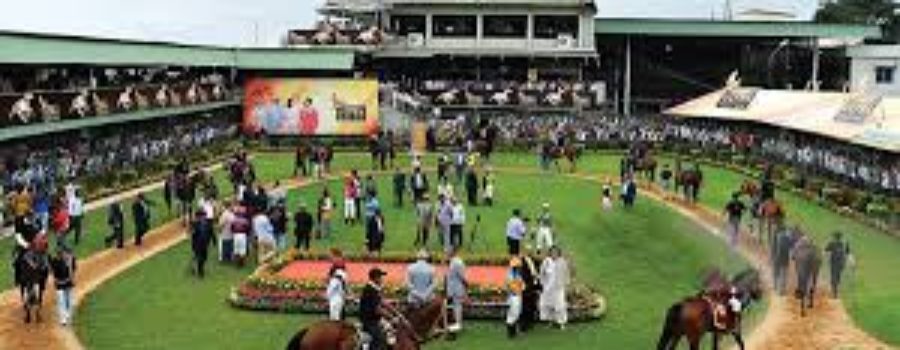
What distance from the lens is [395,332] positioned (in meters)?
17.9

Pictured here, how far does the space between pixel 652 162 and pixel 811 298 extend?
72.5 feet

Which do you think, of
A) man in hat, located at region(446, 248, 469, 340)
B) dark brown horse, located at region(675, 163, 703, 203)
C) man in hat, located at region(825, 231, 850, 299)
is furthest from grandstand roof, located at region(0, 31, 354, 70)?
man in hat, located at region(825, 231, 850, 299)

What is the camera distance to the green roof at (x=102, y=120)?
121 feet

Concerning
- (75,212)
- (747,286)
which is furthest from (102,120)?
(747,286)

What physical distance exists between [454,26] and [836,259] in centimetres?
5206

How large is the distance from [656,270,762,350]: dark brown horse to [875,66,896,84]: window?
5706cm

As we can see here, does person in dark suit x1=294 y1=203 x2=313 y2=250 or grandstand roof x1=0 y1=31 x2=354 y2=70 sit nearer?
person in dark suit x1=294 y1=203 x2=313 y2=250

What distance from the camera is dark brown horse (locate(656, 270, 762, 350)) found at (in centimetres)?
1948

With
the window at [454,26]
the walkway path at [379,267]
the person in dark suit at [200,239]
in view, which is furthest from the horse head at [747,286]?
the window at [454,26]

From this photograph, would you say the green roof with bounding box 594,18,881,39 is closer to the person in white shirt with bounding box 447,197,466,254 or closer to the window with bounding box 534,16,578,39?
the window with bounding box 534,16,578,39

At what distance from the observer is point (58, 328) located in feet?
73.4

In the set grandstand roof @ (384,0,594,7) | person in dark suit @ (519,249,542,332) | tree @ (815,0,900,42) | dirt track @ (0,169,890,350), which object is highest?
tree @ (815,0,900,42)

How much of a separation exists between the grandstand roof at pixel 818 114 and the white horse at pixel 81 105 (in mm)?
24929

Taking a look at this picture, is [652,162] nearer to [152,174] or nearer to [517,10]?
[152,174]
